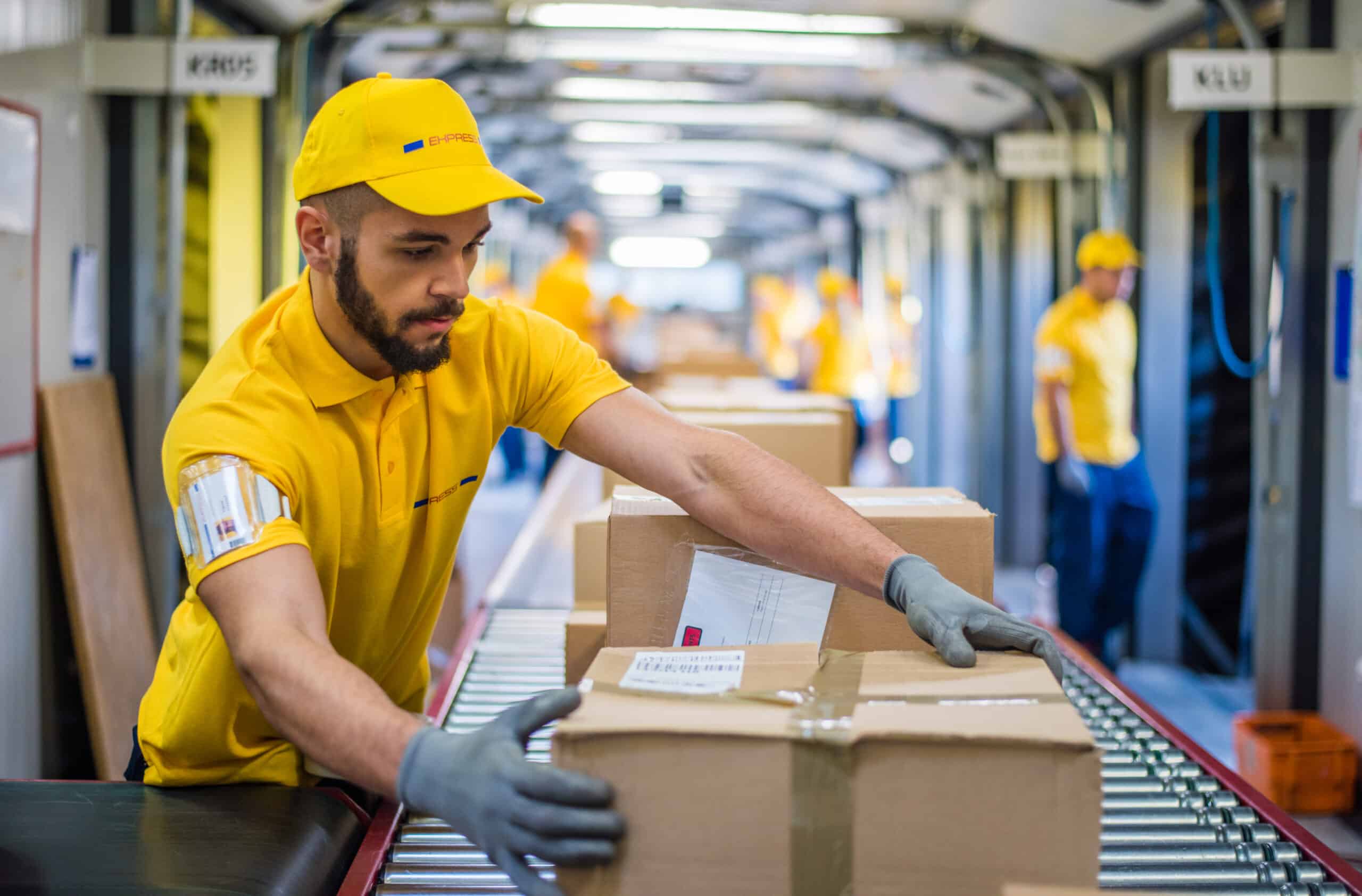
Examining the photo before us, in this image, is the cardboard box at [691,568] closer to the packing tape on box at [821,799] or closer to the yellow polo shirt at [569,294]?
the packing tape on box at [821,799]

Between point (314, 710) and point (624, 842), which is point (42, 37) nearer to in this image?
point (314, 710)

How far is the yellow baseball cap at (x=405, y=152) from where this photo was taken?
4.40 feet

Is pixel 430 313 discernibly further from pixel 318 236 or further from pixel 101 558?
pixel 101 558

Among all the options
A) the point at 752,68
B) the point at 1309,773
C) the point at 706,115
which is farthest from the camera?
the point at 706,115

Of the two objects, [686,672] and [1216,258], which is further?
[1216,258]

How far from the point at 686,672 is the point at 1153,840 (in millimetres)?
714

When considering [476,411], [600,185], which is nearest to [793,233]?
[600,185]

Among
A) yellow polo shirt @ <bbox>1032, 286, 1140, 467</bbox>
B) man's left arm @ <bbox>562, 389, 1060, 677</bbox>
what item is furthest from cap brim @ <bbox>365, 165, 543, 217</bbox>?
yellow polo shirt @ <bbox>1032, 286, 1140, 467</bbox>

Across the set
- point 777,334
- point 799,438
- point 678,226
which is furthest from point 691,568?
point 678,226

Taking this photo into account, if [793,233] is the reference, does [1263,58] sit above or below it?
below

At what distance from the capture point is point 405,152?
1350 mm

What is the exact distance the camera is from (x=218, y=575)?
123 centimetres

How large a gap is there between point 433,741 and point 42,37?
305 centimetres

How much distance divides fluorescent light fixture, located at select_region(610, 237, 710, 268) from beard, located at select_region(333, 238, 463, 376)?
2317cm
